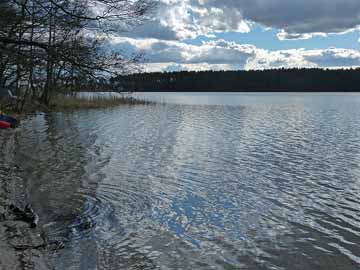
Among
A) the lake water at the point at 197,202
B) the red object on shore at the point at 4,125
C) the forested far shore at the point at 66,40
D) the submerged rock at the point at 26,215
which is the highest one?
the forested far shore at the point at 66,40

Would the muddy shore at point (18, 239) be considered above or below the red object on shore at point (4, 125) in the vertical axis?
below

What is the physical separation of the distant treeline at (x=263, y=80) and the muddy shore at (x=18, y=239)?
119m

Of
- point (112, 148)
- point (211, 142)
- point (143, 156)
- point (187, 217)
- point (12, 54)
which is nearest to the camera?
point (187, 217)

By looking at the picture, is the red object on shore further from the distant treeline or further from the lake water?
the distant treeline

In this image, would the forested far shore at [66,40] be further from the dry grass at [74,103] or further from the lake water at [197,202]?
the dry grass at [74,103]

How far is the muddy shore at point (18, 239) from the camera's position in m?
6.07

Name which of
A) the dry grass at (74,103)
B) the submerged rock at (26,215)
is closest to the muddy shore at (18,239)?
the submerged rock at (26,215)

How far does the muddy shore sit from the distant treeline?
119m

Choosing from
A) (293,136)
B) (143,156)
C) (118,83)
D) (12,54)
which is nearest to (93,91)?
(118,83)

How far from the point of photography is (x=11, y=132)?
71.5ft

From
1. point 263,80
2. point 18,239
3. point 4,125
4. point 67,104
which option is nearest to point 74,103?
point 67,104

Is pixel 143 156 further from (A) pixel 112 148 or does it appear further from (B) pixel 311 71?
(B) pixel 311 71

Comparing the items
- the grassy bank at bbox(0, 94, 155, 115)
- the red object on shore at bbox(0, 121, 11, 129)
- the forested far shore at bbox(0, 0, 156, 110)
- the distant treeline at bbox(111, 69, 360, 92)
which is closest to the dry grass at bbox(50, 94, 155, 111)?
the grassy bank at bbox(0, 94, 155, 115)

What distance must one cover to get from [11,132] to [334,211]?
16.4 m
